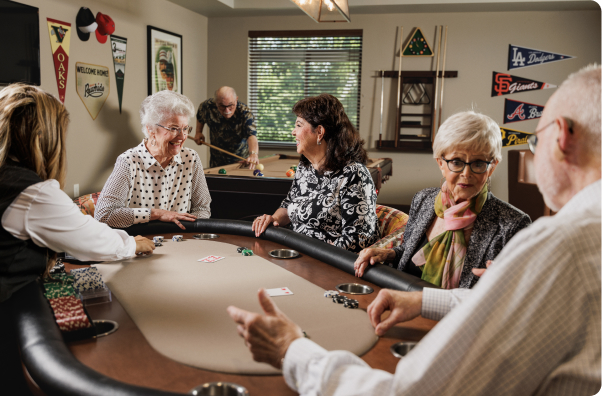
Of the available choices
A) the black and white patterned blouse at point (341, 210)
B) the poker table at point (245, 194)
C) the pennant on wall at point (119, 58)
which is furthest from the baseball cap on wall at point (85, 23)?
the black and white patterned blouse at point (341, 210)

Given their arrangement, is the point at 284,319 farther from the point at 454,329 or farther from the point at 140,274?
the point at 140,274

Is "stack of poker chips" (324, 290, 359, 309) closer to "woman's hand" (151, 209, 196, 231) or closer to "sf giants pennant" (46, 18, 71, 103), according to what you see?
"woman's hand" (151, 209, 196, 231)

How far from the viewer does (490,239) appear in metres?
1.63

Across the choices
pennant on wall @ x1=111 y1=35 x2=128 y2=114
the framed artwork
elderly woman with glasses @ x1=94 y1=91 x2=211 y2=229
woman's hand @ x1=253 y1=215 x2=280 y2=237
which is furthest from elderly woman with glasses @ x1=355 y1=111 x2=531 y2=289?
the framed artwork

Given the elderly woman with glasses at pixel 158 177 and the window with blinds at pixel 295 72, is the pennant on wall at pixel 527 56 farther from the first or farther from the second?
the elderly woman with glasses at pixel 158 177

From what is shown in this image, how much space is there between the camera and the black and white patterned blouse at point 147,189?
7.61 ft

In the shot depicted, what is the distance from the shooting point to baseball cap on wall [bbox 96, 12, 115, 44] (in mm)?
4445

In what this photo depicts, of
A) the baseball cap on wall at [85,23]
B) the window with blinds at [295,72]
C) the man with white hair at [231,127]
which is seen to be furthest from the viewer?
A: the window with blinds at [295,72]

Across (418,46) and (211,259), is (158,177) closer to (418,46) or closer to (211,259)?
(211,259)

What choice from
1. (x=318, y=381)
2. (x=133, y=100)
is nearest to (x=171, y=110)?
(x=318, y=381)

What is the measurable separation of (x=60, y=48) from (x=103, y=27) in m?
0.57

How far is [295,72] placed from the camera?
667cm

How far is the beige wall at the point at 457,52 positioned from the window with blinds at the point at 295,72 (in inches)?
4.5

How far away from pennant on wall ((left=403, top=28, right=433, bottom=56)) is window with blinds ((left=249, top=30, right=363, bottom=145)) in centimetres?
67
